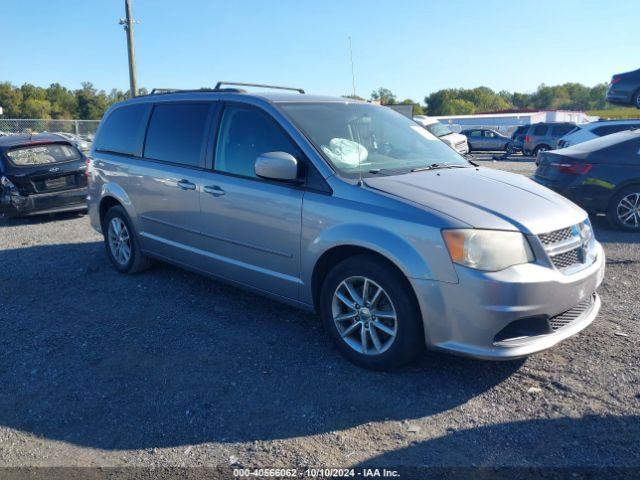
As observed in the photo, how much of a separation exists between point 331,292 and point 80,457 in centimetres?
187

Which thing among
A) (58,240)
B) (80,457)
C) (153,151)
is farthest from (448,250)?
(58,240)

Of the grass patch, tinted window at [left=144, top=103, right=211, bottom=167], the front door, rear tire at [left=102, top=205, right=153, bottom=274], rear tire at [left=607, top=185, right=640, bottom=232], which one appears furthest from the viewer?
the grass patch

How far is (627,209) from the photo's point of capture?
829 cm

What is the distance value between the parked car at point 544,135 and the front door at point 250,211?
24379 millimetres

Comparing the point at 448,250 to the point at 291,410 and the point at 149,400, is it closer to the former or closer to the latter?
the point at 291,410

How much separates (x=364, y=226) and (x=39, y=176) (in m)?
7.74

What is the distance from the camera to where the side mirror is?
4.05 metres

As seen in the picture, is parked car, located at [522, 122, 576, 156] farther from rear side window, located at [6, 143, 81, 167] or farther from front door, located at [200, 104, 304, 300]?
front door, located at [200, 104, 304, 300]

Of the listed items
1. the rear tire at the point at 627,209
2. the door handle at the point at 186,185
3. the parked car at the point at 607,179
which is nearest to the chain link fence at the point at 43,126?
the parked car at the point at 607,179

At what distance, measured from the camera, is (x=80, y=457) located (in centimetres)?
303

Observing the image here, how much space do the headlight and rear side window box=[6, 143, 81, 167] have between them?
8561 millimetres

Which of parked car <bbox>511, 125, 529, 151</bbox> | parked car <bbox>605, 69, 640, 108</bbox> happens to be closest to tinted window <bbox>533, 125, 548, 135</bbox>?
parked car <bbox>511, 125, 529, 151</bbox>

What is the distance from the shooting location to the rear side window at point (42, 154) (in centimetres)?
958

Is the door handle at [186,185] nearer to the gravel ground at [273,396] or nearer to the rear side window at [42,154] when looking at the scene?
the gravel ground at [273,396]
